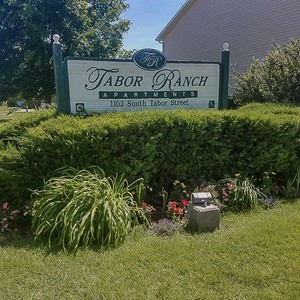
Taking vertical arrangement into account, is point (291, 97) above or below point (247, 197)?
above

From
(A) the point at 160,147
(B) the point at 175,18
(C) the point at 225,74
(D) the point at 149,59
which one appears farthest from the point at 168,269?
(B) the point at 175,18

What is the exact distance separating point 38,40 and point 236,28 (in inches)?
379

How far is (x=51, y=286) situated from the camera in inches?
99.6

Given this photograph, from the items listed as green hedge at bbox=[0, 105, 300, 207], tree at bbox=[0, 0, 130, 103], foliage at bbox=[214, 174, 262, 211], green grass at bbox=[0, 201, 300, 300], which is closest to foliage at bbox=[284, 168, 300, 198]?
green hedge at bbox=[0, 105, 300, 207]

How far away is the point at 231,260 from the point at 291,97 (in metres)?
5.72

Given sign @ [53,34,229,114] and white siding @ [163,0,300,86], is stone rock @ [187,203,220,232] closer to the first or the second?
sign @ [53,34,229,114]

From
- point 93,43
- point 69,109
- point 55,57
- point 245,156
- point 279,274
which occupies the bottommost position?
point 279,274

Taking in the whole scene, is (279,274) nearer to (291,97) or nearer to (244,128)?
(244,128)

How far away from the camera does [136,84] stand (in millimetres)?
5082

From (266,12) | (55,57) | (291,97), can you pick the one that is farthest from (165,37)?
(55,57)

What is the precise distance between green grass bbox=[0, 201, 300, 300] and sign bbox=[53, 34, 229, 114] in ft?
8.06

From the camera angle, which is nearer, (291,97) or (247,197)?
(247,197)

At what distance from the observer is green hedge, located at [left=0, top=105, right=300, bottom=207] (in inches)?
146

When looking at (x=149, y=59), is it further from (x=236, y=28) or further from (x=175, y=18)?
(x=175, y=18)
